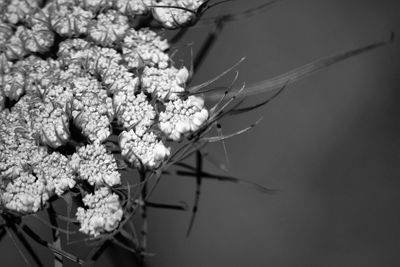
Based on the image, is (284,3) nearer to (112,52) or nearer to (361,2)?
(361,2)

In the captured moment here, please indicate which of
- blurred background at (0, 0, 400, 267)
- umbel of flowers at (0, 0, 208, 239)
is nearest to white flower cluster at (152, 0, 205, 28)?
umbel of flowers at (0, 0, 208, 239)

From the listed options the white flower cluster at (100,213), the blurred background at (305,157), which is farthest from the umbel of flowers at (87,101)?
the blurred background at (305,157)

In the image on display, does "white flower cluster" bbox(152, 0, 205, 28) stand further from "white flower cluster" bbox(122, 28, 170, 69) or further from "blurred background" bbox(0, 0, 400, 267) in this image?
"blurred background" bbox(0, 0, 400, 267)

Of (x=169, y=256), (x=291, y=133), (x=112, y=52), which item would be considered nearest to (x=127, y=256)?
(x=112, y=52)

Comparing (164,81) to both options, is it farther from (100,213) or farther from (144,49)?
(100,213)

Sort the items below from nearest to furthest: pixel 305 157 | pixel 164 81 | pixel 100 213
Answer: pixel 100 213
pixel 164 81
pixel 305 157

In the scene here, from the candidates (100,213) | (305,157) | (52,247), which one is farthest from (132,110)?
(305,157)
